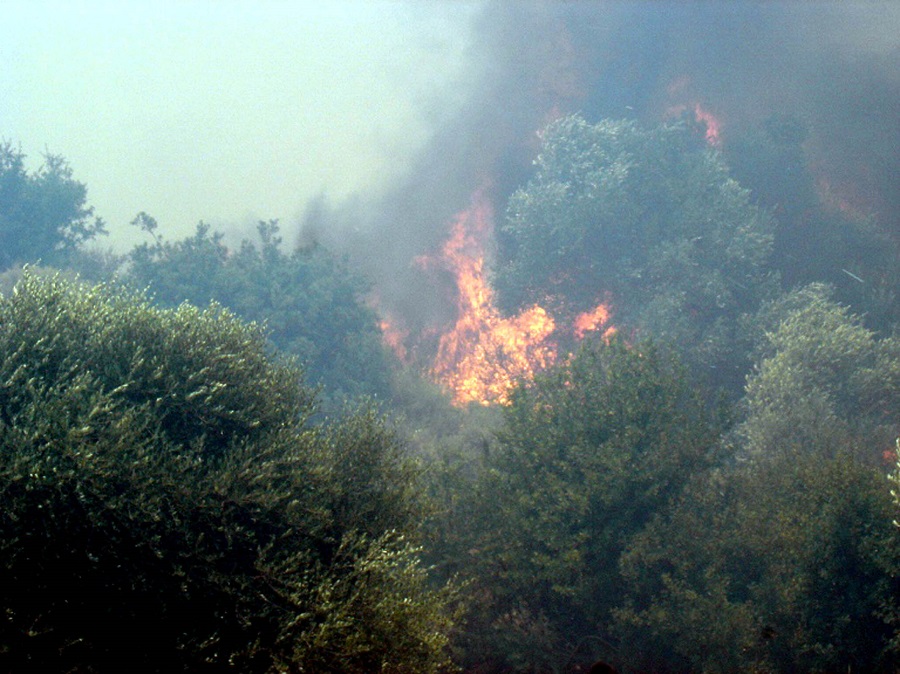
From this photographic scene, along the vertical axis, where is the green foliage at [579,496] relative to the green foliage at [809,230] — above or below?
below

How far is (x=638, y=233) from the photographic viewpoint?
5216 centimetres

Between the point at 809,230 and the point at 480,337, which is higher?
the point at 809,230

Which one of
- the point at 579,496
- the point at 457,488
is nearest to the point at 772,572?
the point at 579,496

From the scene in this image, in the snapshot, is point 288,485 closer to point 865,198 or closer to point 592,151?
point 592,151

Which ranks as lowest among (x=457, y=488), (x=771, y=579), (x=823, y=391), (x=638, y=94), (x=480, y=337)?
(x=771, y=579)

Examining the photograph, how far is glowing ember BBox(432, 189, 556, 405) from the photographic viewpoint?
173 ft

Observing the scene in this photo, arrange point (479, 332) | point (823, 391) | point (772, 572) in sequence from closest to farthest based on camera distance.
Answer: point (772, 572), point (823, 391), point (479, 332)

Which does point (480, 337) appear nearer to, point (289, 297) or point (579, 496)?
point (289, 297)

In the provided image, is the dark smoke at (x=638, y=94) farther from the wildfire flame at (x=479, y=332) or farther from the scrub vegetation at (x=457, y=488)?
the scrub vegetation at (x=457, y=488)

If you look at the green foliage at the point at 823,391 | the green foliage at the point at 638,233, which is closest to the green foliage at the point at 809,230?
the green foliage at the point at 638,233

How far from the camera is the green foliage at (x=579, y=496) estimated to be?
23.0 m

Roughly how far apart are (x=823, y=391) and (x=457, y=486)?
2014 cm

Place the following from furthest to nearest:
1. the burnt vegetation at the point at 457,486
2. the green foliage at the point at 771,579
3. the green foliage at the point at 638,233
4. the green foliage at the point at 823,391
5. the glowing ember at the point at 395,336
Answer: the glowing ember at the point at 395,336 → the green foliage at the point at 638,233 → the green foliage at the point at 823,391 → the green foliage at the point at 771,579 → the burnt vegetation at the point at 457,486

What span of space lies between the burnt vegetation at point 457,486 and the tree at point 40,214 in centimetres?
914
